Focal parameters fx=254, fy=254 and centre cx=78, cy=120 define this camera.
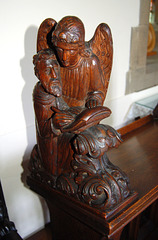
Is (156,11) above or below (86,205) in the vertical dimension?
above

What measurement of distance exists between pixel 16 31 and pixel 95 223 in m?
0.83

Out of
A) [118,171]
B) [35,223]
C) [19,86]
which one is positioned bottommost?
[35,223]

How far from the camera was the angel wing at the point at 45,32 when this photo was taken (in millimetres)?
803

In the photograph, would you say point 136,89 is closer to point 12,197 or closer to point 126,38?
point 126,38

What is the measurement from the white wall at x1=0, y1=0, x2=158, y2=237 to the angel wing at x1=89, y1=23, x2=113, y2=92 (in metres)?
0.42

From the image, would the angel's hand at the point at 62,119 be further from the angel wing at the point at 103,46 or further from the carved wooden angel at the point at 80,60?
the angel wing at the point at 103,46

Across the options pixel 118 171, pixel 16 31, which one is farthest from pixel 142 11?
pixel 118 171

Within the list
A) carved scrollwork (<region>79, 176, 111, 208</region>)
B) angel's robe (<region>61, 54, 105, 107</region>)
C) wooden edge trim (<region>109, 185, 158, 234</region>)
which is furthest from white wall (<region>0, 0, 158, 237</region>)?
wooden edge trim (<region>109, 185, 158, 234</region>)

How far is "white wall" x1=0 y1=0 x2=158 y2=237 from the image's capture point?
1.09 meters

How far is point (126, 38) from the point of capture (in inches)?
66.6

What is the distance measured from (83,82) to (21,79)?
0.45 meters

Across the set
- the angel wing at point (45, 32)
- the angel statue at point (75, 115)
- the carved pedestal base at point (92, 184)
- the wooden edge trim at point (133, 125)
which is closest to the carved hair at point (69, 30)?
the angel statue at point (75, 115)

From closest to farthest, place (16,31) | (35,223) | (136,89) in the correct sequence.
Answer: (16,31) → (35,223) → (136,89)

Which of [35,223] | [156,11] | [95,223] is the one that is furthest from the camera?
[156,11]
